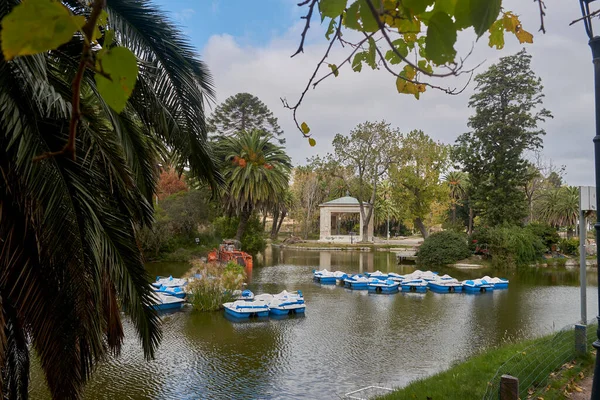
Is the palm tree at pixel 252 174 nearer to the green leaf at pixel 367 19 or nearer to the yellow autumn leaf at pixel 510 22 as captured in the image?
the yellow autumn leaf at pixel 510 22

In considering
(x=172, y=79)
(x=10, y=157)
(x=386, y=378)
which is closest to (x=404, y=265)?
(x=386, y=378)

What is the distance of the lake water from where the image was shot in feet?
22.4

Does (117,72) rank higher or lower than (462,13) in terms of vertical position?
lower

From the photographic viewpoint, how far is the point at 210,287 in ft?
38.4

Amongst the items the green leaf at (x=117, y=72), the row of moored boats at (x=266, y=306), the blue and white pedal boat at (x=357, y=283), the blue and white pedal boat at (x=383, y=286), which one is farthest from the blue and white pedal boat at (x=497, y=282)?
the green leaf at (x=117, y=72)

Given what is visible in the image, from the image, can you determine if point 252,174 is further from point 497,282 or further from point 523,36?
point 523,36

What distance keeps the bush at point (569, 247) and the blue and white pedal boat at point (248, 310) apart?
20.9 metres

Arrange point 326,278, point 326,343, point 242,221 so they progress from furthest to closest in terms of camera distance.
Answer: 1. point 242,221
2. point 326,278
3. point 326,343

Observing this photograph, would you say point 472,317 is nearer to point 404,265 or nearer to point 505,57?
point 404,265

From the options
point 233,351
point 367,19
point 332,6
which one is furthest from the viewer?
point 233,351

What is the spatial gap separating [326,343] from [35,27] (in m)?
8.84

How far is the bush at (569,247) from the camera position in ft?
82.8

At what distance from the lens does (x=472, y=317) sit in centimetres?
1148

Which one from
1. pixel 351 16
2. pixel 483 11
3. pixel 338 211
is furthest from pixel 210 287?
pixel 338 211
